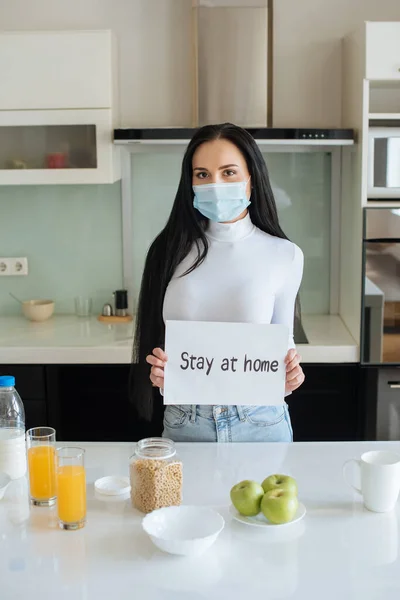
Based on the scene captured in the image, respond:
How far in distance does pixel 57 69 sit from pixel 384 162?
4.20 ft

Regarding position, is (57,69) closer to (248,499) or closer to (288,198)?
(288,198)

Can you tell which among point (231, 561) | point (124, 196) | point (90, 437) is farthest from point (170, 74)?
point (231, 561)

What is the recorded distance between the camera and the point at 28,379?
3.04m

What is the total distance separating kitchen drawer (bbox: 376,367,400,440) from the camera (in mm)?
3037

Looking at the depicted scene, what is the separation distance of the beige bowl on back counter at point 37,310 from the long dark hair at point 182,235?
4.73 feet

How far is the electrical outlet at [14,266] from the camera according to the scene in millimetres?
3539

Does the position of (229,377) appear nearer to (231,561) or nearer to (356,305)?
(231,561)

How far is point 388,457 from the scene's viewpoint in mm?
1621

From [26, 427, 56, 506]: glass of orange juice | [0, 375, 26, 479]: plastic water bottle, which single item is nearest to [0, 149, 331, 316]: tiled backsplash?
[0, 375, 26, 479]: plastic water bottle

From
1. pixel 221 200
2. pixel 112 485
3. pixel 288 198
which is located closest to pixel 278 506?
pixel 112 485

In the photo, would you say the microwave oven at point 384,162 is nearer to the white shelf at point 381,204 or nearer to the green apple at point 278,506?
the white shelf at point 381,204

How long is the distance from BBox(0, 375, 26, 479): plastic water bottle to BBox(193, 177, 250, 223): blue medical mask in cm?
63

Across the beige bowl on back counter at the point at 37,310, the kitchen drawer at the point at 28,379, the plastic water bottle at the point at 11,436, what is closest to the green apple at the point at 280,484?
the plastic water bottle at the point at 11,436

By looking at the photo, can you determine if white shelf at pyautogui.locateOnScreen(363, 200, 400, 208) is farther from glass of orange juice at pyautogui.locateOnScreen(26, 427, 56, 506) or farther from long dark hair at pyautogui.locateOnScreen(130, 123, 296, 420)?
glass of orange juice at pyautogui.locateOnScreen(26, 427, 56, 506)
